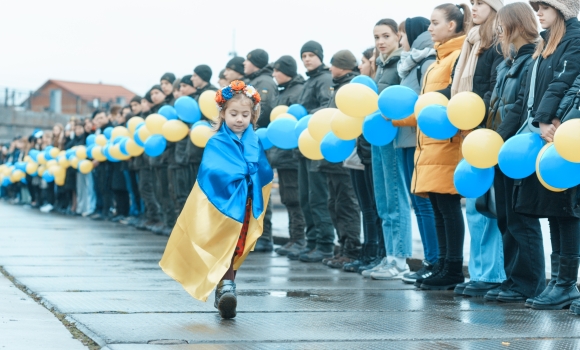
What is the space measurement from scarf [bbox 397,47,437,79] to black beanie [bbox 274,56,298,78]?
272 cm

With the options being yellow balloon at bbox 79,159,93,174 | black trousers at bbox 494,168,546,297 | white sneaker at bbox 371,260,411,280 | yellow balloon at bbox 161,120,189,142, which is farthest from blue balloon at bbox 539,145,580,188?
yellow balloon at bbox 79,159,93,174

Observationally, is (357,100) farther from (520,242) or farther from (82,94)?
(82,94)

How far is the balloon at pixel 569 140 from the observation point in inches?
213

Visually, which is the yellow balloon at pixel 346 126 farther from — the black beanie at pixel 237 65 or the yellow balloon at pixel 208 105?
the black beanie at pixel 237 65

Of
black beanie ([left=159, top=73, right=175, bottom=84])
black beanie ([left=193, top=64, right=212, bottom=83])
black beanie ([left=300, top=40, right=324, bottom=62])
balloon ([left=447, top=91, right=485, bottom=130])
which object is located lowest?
balloon ([left=447, top=91, right=485, bottom=130])

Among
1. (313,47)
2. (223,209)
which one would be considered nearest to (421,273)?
(223,209)

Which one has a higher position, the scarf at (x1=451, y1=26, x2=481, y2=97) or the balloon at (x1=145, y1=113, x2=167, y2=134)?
the scarf at (x1=451, y1=26, x2=481, y2=97)

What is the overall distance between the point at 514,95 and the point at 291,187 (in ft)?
15.0

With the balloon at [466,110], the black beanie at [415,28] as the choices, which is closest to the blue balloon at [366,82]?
the black beanie at [415,28]

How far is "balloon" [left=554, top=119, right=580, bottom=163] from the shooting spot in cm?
540

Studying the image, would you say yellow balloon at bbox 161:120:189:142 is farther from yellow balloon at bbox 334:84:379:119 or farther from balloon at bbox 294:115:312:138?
yellow balloon at bbox 334:84:379:119

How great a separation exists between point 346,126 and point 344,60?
1.36 m

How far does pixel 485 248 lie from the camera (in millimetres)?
7109

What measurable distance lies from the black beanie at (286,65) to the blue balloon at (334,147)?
95.2 inches
